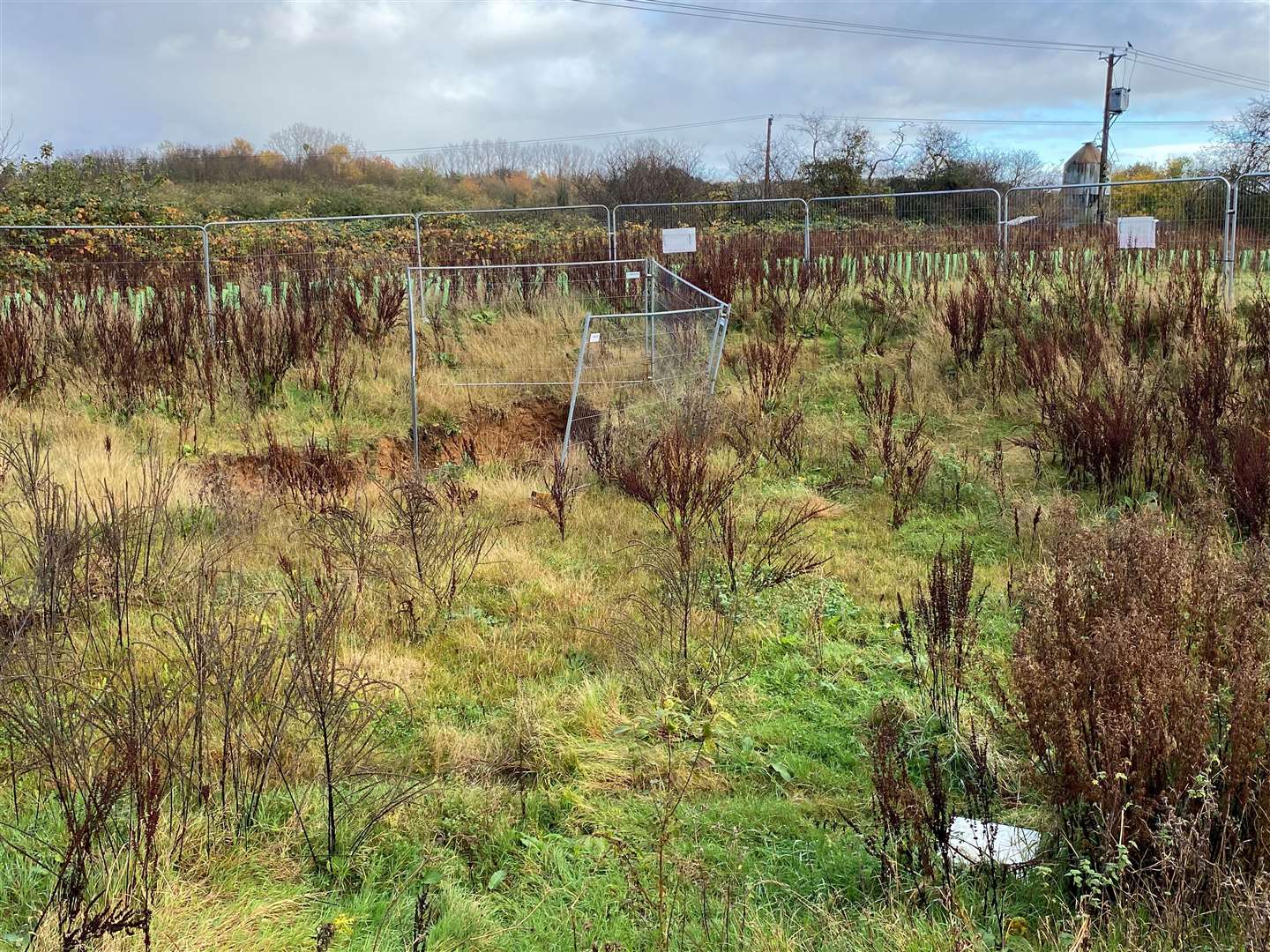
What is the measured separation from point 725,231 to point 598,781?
13.5 meters

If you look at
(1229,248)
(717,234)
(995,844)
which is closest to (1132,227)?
(1229,248)

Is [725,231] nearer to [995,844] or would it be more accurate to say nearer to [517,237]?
[517,237]

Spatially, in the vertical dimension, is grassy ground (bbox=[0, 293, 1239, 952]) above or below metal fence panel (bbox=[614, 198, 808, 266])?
below

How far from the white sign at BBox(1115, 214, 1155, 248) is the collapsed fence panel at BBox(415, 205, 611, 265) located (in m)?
6.33

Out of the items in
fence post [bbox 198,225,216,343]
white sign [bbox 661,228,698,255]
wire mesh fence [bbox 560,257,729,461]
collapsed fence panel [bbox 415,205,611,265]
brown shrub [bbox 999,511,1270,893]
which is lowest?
brown shrub [bbox 999,511,1270,893]

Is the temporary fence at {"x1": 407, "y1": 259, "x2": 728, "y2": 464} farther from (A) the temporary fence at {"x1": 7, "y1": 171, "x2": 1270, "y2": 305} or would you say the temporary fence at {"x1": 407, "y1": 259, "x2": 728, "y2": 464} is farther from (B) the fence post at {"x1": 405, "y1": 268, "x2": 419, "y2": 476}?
(A) the temporary fence at {"x1": 7, "y1": 171, "x2": 1270, "y2": 305}

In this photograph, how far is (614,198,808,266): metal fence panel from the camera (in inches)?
523

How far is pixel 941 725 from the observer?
145 inches

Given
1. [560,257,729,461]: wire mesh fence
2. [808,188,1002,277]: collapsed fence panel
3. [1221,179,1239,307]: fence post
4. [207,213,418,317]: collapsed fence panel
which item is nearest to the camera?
[560,257,729,461]: wire mesh fence

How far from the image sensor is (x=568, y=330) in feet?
37.1

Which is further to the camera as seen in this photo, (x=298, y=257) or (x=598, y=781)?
(x=298, y=257)

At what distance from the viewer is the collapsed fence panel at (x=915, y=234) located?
1253cm

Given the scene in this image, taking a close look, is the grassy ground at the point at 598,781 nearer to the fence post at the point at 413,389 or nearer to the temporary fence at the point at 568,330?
the fence post at the point at 413,389

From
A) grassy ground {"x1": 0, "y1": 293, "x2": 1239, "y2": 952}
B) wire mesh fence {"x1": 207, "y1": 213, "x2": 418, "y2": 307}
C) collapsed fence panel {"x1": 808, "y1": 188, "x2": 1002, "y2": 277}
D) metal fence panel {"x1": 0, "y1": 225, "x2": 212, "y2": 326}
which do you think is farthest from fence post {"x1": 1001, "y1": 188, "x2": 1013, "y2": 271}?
metal fence panel {"x1": 0, "y1": 225, "x2": 212, "y2": 326}
